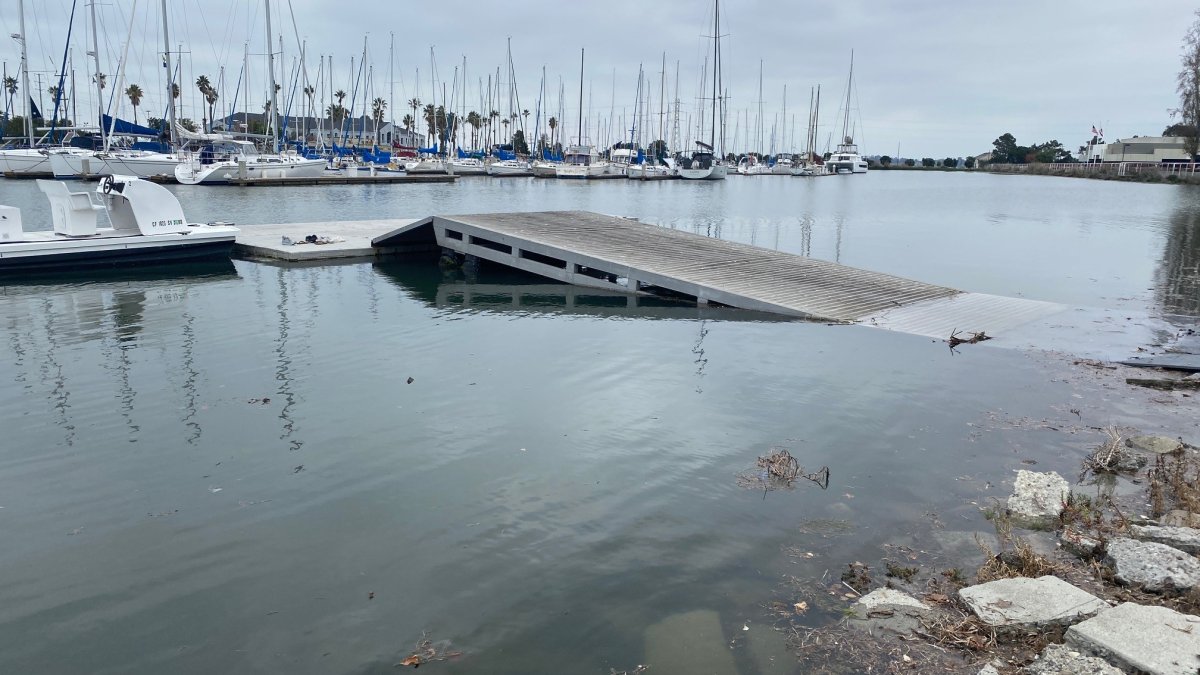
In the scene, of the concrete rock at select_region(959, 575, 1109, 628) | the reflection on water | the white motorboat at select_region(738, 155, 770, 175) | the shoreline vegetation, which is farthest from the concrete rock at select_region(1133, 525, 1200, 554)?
the white motorboat at select_region(738, 155, 770, 175)

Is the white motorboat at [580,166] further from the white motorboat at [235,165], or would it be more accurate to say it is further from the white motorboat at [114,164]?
the white motorboat at [114,164]

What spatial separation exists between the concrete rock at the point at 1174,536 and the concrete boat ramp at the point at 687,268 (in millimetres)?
8682

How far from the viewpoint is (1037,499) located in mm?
7898

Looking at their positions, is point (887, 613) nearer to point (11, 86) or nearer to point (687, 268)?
point (687, 268)

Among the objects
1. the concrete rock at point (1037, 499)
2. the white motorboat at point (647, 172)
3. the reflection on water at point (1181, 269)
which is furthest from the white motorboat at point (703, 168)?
the concrete rock at point (1037, 499)

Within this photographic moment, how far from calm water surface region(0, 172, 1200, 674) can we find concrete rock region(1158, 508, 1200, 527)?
131 cm

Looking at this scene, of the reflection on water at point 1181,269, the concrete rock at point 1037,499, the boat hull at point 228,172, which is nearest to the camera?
the concrete rock at point 1037,499

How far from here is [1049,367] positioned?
13320mm

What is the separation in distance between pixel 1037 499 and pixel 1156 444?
2.78 meters

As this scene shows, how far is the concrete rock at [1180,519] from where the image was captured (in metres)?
7.31

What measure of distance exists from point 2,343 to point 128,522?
350 inches

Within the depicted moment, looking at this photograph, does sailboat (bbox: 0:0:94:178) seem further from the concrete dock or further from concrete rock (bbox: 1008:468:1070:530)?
concrete rock (bbox: 1008:468:1070:530)

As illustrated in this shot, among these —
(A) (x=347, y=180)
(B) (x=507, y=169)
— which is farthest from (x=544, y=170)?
(A) (x=347, y=180)

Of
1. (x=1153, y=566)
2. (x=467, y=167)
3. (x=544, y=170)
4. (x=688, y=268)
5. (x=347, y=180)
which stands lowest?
(x=1153, y=566)
